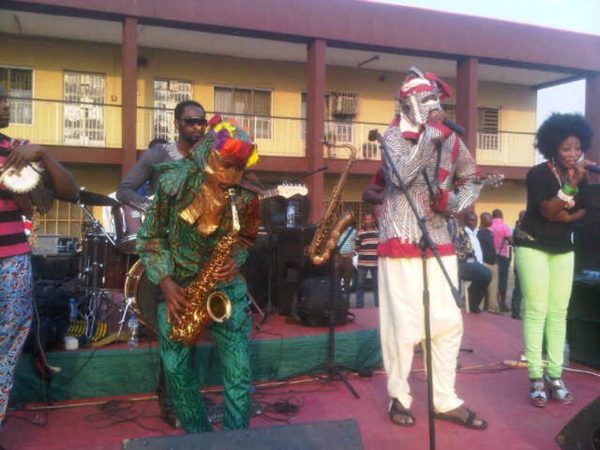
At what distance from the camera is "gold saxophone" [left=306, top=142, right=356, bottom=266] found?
15.7ft

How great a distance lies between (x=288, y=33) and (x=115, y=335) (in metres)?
10.9

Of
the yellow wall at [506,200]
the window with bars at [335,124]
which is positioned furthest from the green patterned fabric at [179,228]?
the yellow wall at [506,200]

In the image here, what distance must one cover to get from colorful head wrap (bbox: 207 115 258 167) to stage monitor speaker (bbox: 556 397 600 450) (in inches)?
85.0

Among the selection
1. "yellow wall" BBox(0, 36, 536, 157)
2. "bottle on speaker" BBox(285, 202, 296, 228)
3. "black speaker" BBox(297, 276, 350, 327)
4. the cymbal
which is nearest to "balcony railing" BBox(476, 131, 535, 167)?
"yellow wall" BBox(0, 36, 536, 157)

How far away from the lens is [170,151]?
4.43 meters

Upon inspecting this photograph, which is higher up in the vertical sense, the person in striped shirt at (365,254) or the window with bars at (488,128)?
the window with bars at (488,128)

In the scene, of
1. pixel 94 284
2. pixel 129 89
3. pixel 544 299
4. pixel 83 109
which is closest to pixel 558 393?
pixel 544 299

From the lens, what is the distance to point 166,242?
2.99 meters

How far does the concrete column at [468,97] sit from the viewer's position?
15750 mm

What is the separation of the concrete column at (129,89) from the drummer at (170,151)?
9365mm

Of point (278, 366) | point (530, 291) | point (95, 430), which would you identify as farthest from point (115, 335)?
point (530, 291)

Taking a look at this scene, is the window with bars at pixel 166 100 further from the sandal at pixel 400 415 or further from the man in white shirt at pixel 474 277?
the sandal at pixel 400 415

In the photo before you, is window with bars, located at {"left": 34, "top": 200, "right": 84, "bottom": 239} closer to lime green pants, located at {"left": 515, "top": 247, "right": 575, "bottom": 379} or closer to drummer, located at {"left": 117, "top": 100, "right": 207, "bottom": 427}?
drummer, located at {"left": 117, "top": 100, "right": 207, "bottom": 427}

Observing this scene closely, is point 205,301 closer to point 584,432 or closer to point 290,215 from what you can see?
point 584,432
